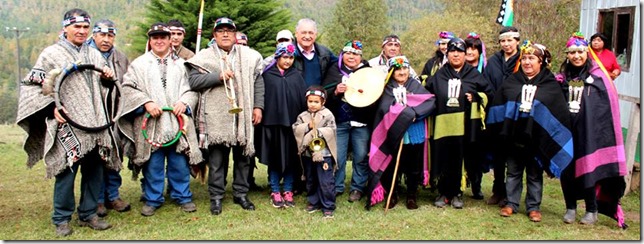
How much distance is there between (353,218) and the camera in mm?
5605

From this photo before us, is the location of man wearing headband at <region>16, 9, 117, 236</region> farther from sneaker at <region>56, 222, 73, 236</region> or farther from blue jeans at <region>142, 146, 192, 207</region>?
blue jeans at <region>142, 146, 192, 207</region>

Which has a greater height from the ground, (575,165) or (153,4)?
(153,4)

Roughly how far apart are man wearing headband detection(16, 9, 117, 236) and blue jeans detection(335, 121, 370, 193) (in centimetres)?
234

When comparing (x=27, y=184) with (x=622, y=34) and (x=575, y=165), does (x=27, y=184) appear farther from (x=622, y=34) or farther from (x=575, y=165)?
(x=622, y=34)

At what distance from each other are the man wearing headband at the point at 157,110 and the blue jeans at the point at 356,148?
156 centimetres

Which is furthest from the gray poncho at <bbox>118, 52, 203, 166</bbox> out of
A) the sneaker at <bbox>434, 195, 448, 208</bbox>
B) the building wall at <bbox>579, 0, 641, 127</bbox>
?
the building wall at <bbox>579, 0, 641, 127</bbox>

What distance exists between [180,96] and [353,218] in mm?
2044

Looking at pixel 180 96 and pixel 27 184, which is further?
pixel 27 184

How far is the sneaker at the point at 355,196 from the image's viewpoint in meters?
6.20

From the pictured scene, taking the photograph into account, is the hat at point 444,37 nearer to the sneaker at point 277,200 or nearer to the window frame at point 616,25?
the sneaker at point 277,200

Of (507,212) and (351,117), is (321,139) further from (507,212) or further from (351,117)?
(507,212)

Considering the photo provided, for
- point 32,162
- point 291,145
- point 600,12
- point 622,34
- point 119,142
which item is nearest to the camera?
point 32,162

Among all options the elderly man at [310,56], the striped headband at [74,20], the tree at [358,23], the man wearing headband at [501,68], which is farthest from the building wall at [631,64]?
the tree at [358,23]

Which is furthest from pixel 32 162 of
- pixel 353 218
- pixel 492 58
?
pixel 492 58
